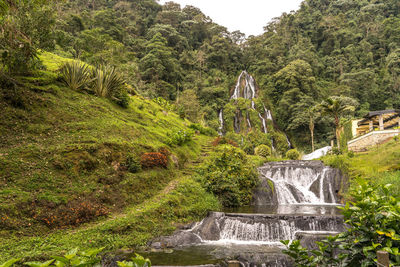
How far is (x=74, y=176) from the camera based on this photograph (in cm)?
712

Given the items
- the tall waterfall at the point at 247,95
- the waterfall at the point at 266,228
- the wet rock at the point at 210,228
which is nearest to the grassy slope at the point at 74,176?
the wet rock at the point at 210,228

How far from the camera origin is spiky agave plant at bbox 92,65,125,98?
1168 cm

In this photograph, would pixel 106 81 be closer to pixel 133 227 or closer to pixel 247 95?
pixel 133 227

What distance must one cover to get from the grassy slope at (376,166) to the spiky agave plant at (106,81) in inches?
465

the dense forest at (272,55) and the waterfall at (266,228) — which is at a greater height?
the dense forest at (272,55)

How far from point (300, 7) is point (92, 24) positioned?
4317 cm

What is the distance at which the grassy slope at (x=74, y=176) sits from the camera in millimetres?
5492

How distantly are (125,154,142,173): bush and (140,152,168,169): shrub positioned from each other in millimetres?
404

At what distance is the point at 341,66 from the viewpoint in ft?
134

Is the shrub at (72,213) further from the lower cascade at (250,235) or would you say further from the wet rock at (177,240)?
the lower cascade at (250,235)

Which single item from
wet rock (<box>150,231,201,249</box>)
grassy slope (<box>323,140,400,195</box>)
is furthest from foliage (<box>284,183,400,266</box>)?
grassy slope (<box>323,140,400,195</box>)

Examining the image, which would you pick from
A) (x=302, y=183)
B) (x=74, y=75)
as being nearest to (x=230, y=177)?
(x=302, y=183)

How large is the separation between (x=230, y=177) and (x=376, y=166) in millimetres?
7330

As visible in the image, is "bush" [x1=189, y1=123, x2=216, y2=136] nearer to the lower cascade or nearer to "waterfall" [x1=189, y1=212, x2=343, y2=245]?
the lower cascade
